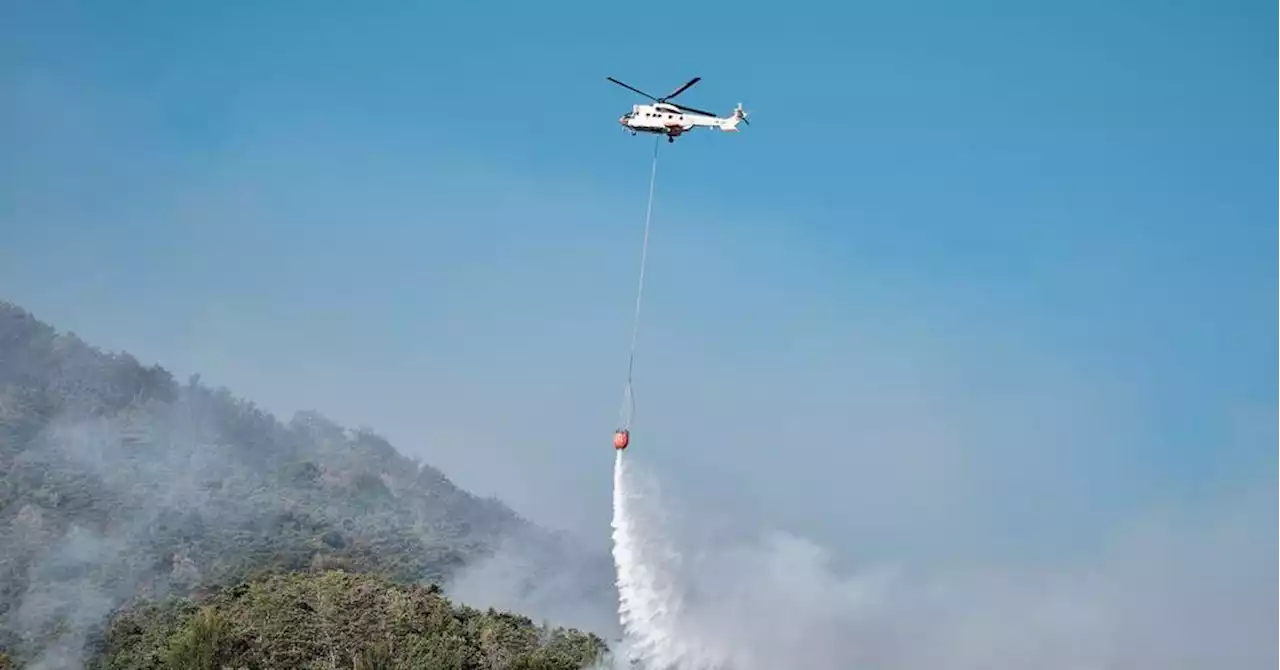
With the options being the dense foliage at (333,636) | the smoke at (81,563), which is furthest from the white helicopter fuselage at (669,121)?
the smoke at (81,563)

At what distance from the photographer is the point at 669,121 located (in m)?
70.5

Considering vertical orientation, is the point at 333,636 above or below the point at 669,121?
below

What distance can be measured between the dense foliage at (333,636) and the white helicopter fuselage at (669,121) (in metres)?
38.7

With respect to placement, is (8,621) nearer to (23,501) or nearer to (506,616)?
(506,616)

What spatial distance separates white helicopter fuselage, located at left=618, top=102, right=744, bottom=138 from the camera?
70.1 meters

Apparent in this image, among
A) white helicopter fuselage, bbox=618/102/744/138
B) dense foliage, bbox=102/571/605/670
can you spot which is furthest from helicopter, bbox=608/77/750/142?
dense foliage, bbox=102/571/605/670

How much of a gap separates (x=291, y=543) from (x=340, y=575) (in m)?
94.6

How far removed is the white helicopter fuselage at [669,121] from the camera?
70125mm

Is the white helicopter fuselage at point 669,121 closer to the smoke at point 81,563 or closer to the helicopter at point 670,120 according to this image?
the helicopter at point 670,120

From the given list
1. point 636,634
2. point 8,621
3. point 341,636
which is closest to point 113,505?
point 8,621

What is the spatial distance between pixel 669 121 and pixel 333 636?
42.3 m

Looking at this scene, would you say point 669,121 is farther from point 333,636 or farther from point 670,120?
point 333,636

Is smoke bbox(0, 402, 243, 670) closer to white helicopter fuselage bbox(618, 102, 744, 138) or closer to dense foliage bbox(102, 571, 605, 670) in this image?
dense foliage bbox(102, 571, 605, 670)

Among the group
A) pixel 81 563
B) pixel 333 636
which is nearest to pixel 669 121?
pixel 333 636
